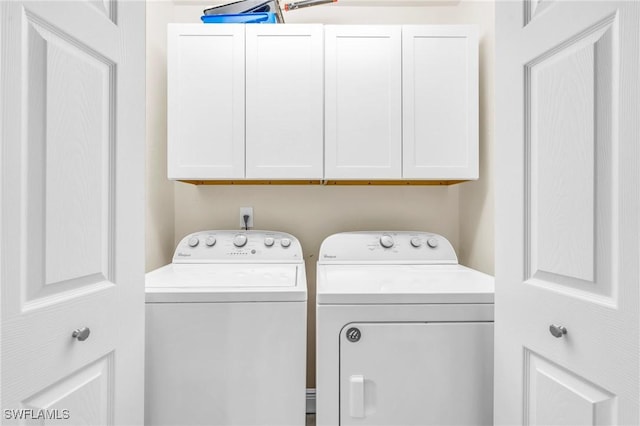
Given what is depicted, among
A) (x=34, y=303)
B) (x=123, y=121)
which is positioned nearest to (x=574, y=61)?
(x=123, y=121)

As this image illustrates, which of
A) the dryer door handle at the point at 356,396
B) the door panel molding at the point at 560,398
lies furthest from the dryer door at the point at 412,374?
the door panel molding at the point at 560,398

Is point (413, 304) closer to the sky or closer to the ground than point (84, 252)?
closer to the ground

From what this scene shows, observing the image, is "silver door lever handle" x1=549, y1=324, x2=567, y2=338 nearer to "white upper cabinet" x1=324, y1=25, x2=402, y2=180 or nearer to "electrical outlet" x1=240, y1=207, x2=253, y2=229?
"white upper cabinet" x1=324, y1=25, x2=402, y2=180

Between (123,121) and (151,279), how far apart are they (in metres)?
0.80

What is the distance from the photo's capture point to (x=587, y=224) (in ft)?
2.35

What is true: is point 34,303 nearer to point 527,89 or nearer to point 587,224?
point 587,224

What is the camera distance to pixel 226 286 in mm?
1282

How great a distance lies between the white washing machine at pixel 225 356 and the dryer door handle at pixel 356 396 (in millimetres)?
172

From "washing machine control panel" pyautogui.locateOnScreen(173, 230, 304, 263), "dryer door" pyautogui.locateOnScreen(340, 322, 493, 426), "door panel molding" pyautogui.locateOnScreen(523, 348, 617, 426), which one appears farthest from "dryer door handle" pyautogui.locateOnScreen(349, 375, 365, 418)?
"washing machine control panel" pyautogui.locateOnScreen(173, 230, 304, 263)

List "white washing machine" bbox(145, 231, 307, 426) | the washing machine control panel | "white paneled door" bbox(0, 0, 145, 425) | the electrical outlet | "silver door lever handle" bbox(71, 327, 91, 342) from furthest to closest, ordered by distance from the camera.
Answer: the electrical outlet, the washing machine control panel, "white washing machine" bbox(145, 231, 307, 426), "silver door lever handle" bbox(71, 327, 91, 342), "white paneled door" bbox(0, 0, 145, 425)

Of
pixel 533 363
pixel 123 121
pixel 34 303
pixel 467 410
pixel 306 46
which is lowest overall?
pixel 467 410

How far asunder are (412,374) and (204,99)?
1.54 m

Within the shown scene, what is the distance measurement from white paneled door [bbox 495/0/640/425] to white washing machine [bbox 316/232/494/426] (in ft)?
0.67

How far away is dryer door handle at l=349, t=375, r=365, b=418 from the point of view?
122cm
